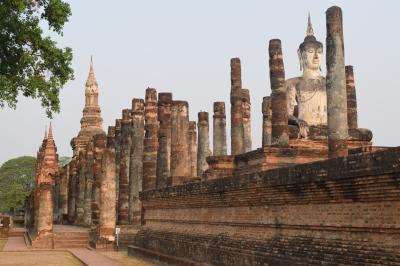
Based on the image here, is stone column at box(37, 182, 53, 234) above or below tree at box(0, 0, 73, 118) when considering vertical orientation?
below

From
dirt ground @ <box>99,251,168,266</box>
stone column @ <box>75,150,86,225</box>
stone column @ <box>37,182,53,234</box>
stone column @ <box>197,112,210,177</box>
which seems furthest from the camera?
stone column @ <box>75,150,86,225</box>

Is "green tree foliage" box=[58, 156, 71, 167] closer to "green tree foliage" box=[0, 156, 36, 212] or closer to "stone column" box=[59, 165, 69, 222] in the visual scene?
"green tree foliage" box=[0, 156, 36, 212]

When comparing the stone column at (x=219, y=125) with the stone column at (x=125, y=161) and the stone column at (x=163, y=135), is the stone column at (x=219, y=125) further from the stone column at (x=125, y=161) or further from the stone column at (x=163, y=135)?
the stone column at (x=125, y=161)

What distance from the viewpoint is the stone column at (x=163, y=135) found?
2106 cm

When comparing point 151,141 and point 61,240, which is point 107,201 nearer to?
point 151,141

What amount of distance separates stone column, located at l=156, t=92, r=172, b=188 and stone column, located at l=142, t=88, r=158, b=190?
992mm

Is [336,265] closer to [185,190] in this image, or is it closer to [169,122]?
[185,190]

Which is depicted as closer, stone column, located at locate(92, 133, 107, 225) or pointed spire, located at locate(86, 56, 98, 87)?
stone column, located at locate(92, 133, 107, 225)

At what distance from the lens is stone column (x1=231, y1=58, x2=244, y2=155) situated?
1892cm

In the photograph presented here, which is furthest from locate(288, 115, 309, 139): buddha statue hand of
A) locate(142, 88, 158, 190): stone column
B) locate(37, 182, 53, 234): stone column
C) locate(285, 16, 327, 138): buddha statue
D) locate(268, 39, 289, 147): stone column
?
locate(37, 182, 53, 234): stone column

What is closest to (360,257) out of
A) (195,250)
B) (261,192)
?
(261,192)

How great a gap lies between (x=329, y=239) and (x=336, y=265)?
0.50 meters

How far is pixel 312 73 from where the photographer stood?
18750 millimetres

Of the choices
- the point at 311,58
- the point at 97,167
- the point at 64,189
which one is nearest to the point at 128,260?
the point at 311,58
